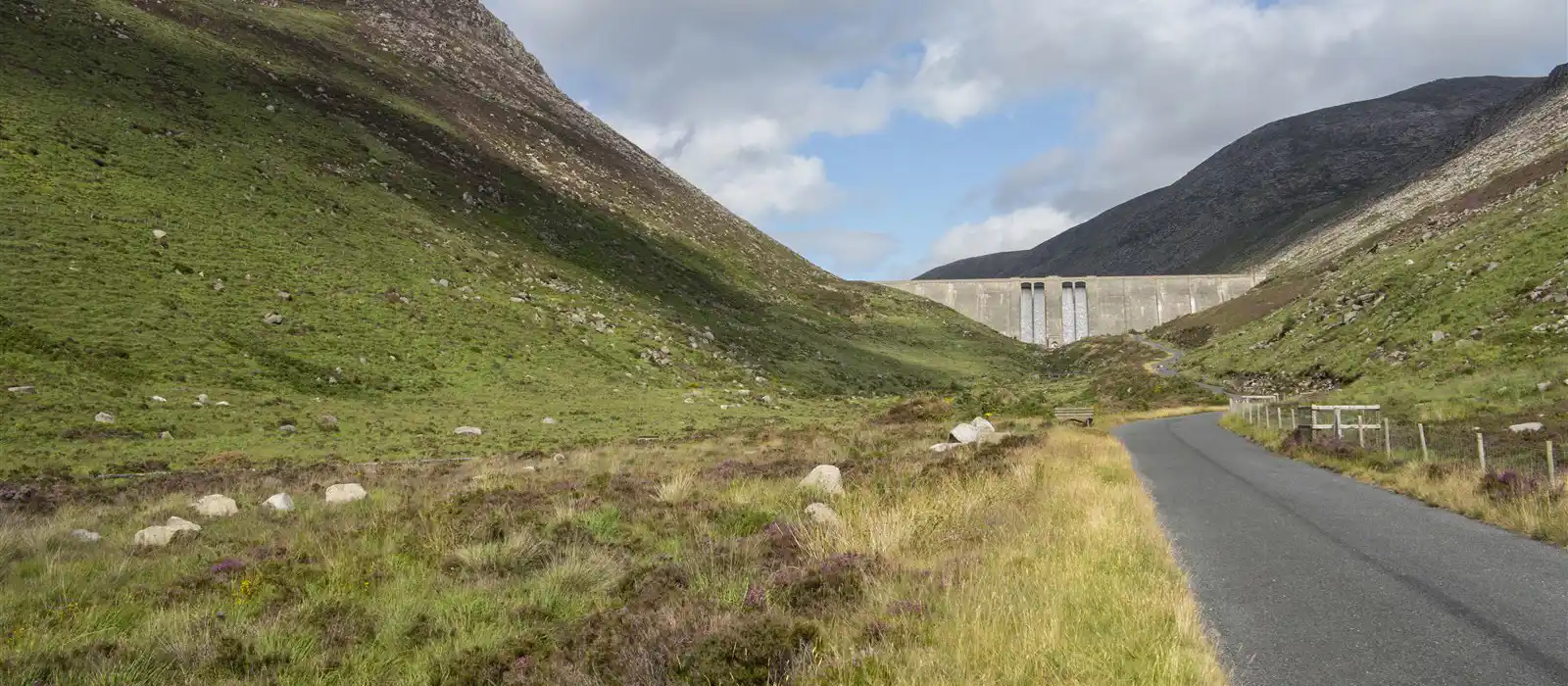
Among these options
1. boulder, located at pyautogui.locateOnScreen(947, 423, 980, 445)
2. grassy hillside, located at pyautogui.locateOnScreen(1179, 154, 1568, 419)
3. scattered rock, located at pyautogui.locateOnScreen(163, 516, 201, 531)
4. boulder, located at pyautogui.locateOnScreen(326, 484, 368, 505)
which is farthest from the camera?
grassy hillside, located at pyautogui.locateOnScreen(1179, 154, 1568, 419)

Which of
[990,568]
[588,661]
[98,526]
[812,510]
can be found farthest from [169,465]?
[990,568]

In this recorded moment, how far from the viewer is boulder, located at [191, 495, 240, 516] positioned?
47.8 ft

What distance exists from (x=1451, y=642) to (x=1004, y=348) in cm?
11969

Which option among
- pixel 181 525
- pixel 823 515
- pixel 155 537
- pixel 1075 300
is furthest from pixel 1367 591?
pixel 1075 300

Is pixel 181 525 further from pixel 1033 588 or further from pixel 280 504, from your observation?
pixel 1033 588

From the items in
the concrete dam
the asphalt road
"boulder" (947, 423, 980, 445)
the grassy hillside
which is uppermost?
the concrete dam

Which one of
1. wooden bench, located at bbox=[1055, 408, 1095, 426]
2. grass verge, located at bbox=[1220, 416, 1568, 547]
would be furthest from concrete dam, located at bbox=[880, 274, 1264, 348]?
grass verge, located at bbox=[1220, 416, 1568, 547]

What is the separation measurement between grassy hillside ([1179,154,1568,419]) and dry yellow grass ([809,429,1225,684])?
22089 millimetres

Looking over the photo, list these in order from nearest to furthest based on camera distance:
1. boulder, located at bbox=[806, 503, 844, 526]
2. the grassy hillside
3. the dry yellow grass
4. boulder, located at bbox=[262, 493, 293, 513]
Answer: the dry yellow grass
boulder, located at bbox=[806, 503, 844, 526]
boulder, located at bbox=[262, 493, 293, 513]
the grassy hillside

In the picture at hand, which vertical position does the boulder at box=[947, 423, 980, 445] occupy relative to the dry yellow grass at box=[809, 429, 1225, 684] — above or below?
above

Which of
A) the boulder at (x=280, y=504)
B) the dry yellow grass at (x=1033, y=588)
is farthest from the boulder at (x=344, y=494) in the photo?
the dry yellow grass at (x=1033, y=588)

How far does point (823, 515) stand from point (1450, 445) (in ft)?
61.7

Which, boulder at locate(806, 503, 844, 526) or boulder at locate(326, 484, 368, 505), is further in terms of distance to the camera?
boulder at locate(326, 484, 368, 505)

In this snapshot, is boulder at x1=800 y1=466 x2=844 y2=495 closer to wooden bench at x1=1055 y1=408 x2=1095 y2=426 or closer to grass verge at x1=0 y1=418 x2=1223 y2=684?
grass verge at x1=0 y1=418 x2=1223 y2=684
